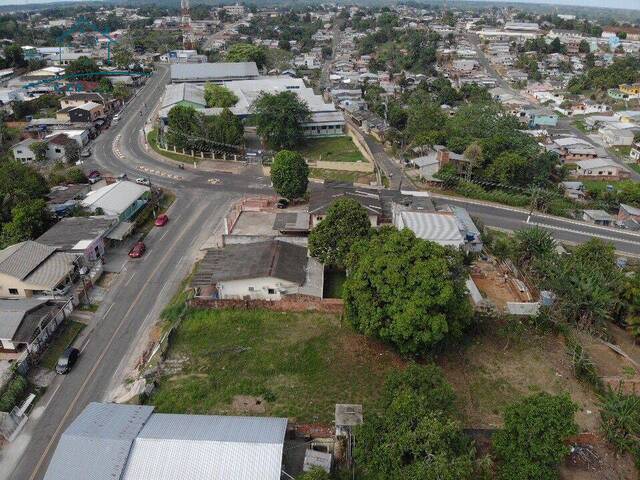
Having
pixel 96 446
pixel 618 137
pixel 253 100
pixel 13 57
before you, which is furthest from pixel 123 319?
pixel 13 57

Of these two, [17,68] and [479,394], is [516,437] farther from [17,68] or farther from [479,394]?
[17,68]

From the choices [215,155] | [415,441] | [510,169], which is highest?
[415,441]

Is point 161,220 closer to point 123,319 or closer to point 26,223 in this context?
point 26,223

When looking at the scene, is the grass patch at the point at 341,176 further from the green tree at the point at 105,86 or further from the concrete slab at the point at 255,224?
the green tree at the point at 105,86

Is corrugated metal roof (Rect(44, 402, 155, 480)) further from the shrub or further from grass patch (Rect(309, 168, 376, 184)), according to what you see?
grass patch (Rect(309, 168, 376, 184))

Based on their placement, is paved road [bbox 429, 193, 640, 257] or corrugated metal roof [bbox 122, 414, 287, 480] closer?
corrugated metal roof [bbox 122, 414, 287, 480]

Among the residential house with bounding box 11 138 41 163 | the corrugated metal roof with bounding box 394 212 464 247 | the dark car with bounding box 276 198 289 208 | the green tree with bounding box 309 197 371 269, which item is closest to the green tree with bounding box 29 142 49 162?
the residential house with bounding box 11 138 41 163

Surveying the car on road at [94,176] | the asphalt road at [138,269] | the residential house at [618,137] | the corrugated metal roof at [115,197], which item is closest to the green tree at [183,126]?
the asphalt road at [138,269]
